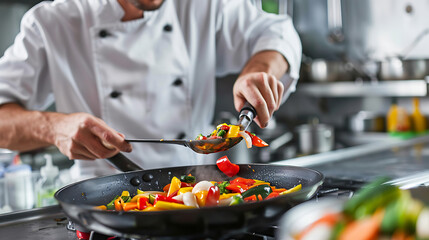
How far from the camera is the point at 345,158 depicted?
2314 mm

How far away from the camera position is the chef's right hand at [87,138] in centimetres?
136

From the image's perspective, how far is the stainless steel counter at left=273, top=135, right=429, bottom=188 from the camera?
1783 mm

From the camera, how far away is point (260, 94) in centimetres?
152

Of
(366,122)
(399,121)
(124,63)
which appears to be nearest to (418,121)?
(399,121)

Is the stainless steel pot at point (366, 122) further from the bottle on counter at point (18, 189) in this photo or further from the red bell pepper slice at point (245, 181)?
the red bell pepper slice at point (245, 181)

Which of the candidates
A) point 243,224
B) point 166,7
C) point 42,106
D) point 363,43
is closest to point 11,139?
point 42,106

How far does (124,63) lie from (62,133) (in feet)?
1.96

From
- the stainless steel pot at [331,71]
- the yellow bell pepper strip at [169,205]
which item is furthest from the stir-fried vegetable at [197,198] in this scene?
the stainless steel pot at [331,71]

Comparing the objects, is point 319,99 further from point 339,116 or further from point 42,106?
point 42,106

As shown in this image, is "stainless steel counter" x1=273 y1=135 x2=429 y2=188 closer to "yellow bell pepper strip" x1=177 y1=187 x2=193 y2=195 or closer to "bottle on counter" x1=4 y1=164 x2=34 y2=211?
"yellow bell pepper strip" x1=177 y1=187 x2=193 y2=195

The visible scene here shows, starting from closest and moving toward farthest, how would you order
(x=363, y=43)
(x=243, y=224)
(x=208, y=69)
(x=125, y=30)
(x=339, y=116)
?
(x=243, y=224) < (x=125, y=30) < (x=208, y=69) < (x=363, y=43) < (x=339, y=116)

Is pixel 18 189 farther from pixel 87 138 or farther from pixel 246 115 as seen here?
pixel 246 115

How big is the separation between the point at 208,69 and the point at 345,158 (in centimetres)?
74

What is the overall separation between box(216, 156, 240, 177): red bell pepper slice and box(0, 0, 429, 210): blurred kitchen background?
1.99m
